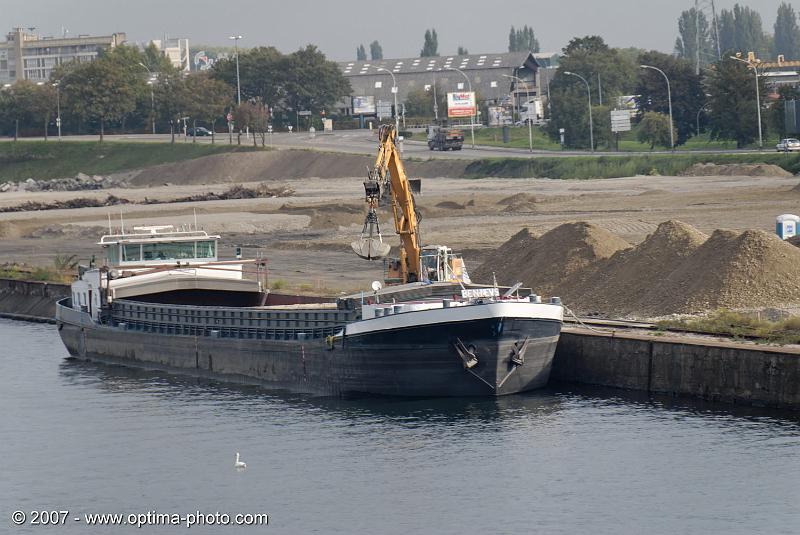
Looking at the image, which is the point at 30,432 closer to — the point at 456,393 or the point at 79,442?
Answer: the point at 79,442

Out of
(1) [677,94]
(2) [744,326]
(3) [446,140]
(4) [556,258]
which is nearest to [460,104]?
(3) [446,140]

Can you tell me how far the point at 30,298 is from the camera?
75.2m

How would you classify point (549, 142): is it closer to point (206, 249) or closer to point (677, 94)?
point (677, 94)

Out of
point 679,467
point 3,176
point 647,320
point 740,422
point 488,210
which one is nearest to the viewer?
point 679,467

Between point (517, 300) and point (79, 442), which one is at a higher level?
point (517, 300)

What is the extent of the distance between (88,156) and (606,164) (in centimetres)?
8694

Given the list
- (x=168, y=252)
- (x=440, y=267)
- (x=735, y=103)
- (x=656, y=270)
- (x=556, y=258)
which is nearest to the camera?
(x=440, y=267)

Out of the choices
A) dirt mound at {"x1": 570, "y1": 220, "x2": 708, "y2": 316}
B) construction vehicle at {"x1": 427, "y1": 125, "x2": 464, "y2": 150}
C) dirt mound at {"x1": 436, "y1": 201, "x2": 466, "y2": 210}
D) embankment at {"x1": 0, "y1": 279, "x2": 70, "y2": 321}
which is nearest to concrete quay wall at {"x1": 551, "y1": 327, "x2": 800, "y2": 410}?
dirt mound at {"x1": 570, "y1": 220, "x2": 708, "y2": 316}

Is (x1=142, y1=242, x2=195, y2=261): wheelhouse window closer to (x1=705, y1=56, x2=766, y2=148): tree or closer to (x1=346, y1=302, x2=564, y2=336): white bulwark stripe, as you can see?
(x1=346, y1=302, x2=564, y2=336): white bulwark stripe

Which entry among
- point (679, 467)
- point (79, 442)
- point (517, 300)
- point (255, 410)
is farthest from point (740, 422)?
point (79, 442)

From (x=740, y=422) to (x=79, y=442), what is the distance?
19.0 m

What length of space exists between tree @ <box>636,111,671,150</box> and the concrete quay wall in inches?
4236

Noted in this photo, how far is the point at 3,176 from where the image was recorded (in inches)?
7608

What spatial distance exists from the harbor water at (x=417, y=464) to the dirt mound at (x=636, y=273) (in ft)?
24.3
